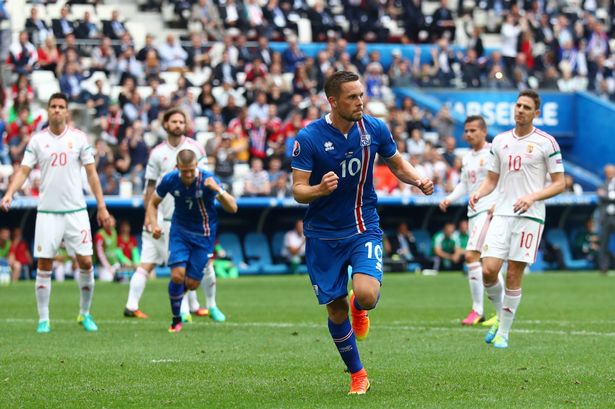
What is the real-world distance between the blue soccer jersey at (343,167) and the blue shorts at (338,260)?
61 mm

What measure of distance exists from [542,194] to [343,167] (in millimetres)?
3630

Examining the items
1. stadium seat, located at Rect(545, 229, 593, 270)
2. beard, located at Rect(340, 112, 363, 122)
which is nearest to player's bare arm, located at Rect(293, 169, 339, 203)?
beard, located at Rect(340, 112, 363, 122)

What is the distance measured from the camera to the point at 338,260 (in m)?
9.22

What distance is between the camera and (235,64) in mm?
33125

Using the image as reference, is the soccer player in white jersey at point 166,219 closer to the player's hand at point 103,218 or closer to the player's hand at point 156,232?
the player's hand at point 156,232

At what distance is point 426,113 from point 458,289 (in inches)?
478

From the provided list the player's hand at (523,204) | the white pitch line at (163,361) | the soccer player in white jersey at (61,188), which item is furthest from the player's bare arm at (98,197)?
the player's hand at (523,204)

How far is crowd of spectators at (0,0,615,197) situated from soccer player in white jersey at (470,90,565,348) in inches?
631

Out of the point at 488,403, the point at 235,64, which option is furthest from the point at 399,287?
the point at 488,403

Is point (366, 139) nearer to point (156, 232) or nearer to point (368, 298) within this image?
point (368, 298)

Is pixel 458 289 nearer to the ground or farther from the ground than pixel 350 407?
nearer to the ground

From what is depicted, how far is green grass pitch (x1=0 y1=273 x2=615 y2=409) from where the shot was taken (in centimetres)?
883

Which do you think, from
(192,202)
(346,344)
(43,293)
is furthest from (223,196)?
(346,344)

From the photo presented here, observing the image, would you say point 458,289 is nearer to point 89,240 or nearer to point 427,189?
point 89,240
